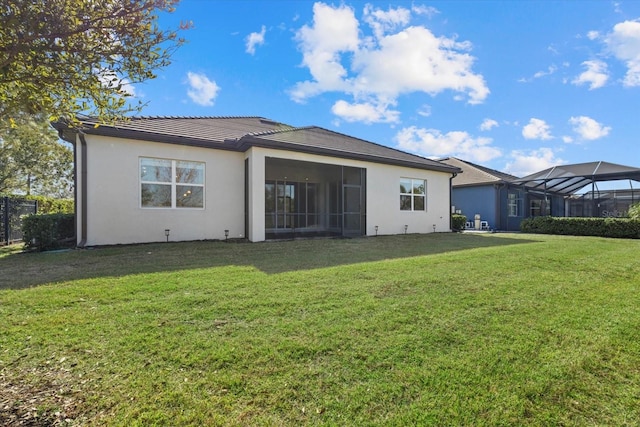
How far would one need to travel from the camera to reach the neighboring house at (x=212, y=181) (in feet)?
29.6

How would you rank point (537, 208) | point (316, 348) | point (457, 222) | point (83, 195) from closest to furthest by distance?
1. point (316, 348)
2. point (83, 195)
3. point (457, 222)
4. point (537, 208)

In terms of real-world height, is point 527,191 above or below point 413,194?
above

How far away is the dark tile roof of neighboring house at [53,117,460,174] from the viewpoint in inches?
358

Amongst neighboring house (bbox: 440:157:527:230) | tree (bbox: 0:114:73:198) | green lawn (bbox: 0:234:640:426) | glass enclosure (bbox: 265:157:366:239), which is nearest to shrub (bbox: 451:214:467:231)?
neighboring house (bbox: 440:157:527:230)

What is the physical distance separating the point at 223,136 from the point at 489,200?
17.7 meters

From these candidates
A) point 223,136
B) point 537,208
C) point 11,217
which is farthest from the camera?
point 537,208

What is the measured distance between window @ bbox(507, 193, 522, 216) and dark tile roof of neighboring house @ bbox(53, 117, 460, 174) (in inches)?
356

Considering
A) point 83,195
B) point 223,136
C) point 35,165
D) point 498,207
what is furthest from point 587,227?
point 35,165

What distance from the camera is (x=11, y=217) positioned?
33.7 feet

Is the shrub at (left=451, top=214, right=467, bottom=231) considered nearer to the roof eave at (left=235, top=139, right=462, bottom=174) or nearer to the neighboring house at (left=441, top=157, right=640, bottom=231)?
the roof eave at (left=235, top=139, right=462, bottom=174)

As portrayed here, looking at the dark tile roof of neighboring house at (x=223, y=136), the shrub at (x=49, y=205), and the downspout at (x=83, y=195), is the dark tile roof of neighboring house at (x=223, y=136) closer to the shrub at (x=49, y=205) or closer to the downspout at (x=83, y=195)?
the downspout at (x=83, y=195)

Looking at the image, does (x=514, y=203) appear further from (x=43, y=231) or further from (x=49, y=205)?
(x=49, y=205)

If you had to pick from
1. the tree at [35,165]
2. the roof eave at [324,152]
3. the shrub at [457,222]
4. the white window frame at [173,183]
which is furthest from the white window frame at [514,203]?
the tree at [35,165]

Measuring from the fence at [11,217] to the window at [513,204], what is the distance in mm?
25090
